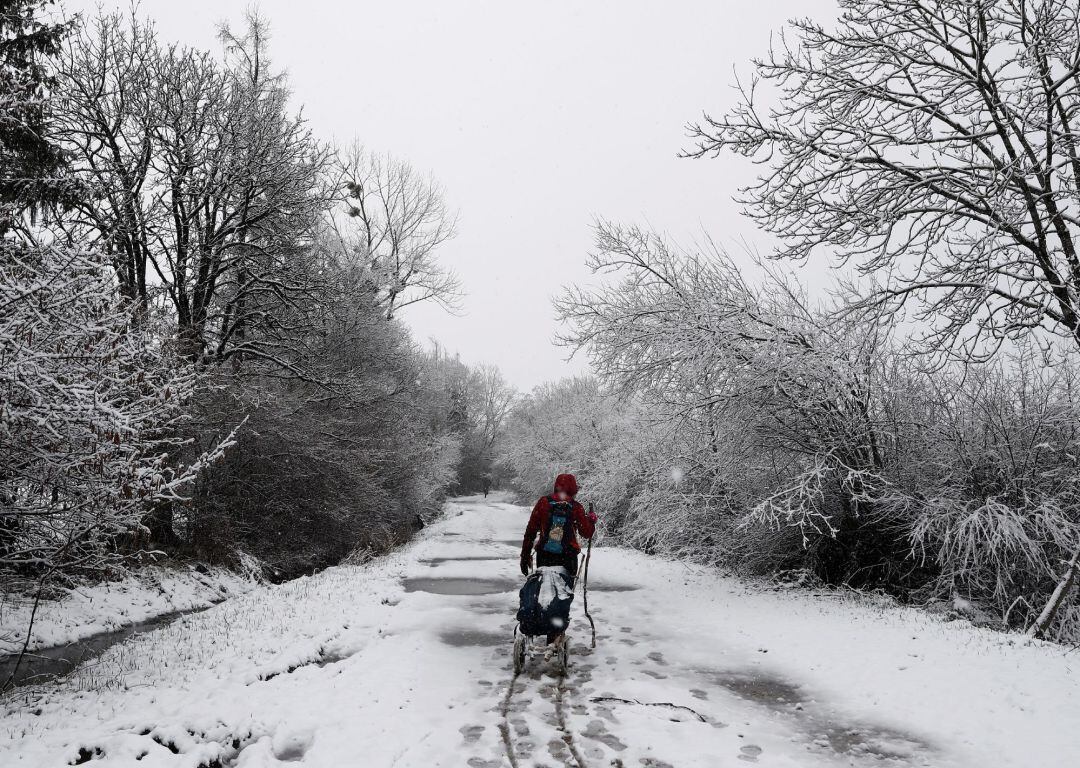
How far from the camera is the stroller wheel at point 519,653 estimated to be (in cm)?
666

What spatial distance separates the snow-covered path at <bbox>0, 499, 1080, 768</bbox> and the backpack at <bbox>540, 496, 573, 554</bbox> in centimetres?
129

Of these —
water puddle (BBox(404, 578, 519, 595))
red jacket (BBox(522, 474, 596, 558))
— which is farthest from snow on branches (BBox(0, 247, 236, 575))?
water puddle (BBox(404, 578, 519, 595))

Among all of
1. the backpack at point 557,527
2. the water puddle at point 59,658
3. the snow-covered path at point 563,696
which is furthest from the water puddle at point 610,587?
the water puddle at point 59,658

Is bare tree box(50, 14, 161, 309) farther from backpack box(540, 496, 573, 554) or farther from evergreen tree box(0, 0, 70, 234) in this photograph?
backpack box(540, 496, 573, 554)

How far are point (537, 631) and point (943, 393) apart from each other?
8.75 m

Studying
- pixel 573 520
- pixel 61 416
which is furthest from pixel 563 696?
pixel 61 416

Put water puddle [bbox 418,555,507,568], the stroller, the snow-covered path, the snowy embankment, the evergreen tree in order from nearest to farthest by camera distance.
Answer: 1. the snow-covered path
2. the stroller
3. the snowy embankment
4. the evergreen tree
5. water puddle [bbox 418,555,507,568]

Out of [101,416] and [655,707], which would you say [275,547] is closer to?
[101,416]

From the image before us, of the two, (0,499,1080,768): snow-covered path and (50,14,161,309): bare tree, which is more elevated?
(50,14,161,309): bare tree

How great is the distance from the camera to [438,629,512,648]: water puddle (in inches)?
313

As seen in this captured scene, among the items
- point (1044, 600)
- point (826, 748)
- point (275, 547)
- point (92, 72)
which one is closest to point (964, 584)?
point (1044, 600)

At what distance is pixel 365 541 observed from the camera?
21.5m

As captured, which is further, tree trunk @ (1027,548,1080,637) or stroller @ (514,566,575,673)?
tree trunk @ (1027,548,1080,637)

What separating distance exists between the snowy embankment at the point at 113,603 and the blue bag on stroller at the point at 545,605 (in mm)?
5184
